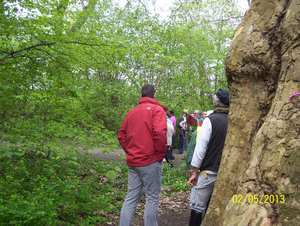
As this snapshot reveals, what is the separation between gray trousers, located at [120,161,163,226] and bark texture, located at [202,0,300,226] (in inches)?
43.0

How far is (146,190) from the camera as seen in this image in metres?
3.22

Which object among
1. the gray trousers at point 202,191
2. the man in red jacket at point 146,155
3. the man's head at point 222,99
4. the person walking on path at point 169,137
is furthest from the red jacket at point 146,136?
the person walking on path at point 169,137

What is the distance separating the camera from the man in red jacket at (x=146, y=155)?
3.16m

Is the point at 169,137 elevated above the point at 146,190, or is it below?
above

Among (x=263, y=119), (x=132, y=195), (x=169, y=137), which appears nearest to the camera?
(x=263, y=119)

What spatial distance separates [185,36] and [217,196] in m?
9.19

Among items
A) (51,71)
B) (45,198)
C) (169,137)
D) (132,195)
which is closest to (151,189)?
(132,195)

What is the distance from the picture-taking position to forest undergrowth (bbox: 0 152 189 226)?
304 cm

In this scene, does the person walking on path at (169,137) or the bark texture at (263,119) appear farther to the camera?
the person walking on path at (169,137)

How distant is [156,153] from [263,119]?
1571mm

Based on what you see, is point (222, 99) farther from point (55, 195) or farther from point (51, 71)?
point (51, 71)

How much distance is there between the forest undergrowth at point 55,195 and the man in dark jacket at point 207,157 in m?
1.79
